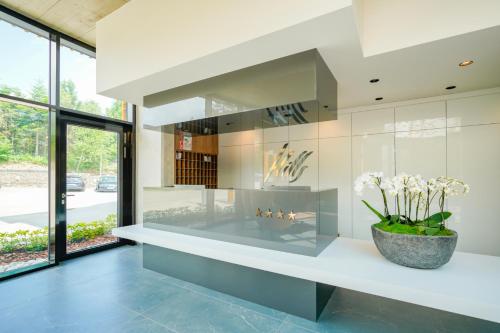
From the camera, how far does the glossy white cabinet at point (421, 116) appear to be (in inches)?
123

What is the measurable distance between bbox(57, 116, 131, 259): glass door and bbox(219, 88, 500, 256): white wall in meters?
3.09

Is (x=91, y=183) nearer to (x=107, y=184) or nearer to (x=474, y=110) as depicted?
(x=107, y=184)

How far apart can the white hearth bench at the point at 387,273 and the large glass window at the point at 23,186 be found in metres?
2.72

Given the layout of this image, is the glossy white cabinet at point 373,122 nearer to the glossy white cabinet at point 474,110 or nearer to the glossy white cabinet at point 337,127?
the glossy white cabinet at point 337,127

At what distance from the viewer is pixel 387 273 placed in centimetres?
159

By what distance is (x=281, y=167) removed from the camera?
4.41 meters

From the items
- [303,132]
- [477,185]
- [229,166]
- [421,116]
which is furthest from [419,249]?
[229,166]

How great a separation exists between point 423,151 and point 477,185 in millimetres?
695

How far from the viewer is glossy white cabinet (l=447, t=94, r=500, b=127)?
2.84 metres

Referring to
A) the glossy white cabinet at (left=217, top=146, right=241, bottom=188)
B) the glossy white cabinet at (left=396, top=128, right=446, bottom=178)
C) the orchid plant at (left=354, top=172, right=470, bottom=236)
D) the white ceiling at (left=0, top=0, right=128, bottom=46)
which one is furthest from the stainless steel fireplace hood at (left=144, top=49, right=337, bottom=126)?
the glossy white cabinet at (left=217, top=146, right=241, bottom=188)

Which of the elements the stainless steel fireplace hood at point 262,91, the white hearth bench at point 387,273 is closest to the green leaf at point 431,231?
the white hearth bench at point 387,273

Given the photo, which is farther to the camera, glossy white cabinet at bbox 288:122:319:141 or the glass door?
glossy white cabinet at bbox 288:122:319:141

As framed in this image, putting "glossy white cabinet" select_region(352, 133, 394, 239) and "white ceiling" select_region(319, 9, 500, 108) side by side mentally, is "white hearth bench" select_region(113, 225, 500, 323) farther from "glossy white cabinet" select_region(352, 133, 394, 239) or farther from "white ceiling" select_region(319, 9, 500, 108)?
"white ceiling" select_region(319, 9, 500, 108)

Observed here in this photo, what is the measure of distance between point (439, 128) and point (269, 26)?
9.22 ft
